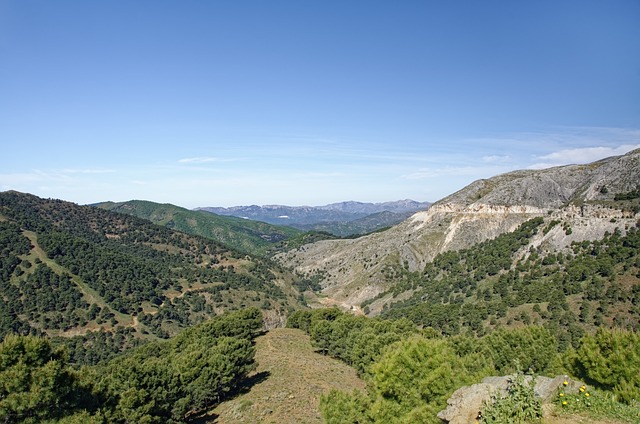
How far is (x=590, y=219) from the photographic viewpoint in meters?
98.9

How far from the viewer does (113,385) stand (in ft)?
106

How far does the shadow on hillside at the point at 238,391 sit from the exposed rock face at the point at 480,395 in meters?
33.2

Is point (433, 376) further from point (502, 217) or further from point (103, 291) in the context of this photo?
point (502, 217)

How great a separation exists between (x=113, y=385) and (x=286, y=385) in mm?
20047

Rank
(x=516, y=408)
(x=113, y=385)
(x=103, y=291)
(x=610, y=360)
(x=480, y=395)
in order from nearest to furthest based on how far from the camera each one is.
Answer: (x=516, y=408) < (x=480, y=395) < (x=610, y=360) < (x=113, y=385) < (x=103, y=291)

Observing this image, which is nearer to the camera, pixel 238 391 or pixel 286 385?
pixel 286 385

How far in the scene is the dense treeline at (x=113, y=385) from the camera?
24625 mm

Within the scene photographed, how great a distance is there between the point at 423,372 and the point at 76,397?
24743 mm

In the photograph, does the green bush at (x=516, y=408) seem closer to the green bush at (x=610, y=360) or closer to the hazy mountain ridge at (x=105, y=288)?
the green bush at (x=610, y=360)

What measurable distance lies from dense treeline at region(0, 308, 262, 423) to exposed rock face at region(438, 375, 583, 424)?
83.1 feet

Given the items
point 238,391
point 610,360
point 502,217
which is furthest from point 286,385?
point 502,217

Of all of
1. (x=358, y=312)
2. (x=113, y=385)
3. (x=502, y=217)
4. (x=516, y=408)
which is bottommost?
(x=358, y=312)

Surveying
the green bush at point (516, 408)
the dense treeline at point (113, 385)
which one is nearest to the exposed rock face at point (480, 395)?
the green bush at point (516, 408)

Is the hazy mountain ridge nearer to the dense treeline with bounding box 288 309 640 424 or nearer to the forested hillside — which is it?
the forested hillside
